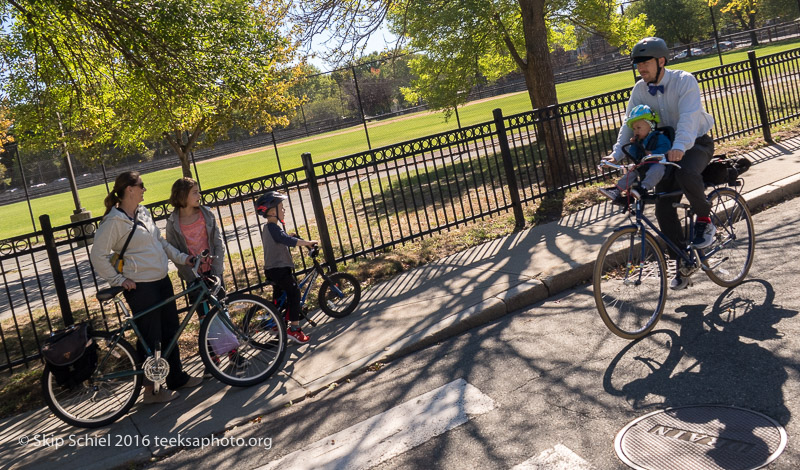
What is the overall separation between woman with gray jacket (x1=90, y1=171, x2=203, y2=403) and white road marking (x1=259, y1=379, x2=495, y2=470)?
197 centimetres

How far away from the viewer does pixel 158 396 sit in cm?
577

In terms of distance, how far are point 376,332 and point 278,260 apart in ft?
3.77

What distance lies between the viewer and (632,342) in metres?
5.17

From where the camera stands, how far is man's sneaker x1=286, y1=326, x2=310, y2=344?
21.2 ft

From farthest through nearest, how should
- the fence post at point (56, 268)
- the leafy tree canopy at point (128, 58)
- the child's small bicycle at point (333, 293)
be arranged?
the leafy tree canopy at point (128, 58), the child's small bicycle at point (333, 293), the fence post at point (56, 268)

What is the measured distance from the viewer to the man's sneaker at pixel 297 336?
6.47 meters

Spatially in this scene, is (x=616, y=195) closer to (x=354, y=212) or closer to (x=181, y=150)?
(x=354, y=212)

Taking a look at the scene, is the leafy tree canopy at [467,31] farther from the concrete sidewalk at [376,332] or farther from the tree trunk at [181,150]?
the concrete sidewalk at [376,332]

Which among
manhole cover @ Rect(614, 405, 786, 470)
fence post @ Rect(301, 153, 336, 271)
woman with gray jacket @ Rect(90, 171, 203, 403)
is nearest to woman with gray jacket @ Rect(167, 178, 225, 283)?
woman with gray jacket @ Rect(90, 171, 203, 403)

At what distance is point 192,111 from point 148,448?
8196 millimetres

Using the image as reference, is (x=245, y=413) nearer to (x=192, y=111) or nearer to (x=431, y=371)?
(x=431, y=371)

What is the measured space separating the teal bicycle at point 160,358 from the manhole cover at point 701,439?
3.18 meters

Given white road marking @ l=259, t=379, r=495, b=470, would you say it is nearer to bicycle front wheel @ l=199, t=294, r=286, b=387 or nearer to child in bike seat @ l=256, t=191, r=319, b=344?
bicycle front wheel @ l=199, t=294, r=286, b=387

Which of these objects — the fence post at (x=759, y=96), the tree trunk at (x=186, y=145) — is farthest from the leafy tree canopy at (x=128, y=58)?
the fence post at (x=759, y=96)
